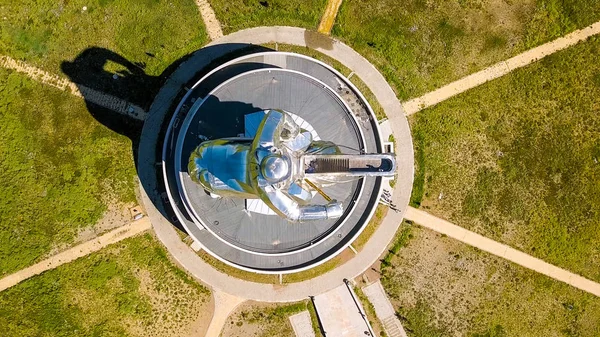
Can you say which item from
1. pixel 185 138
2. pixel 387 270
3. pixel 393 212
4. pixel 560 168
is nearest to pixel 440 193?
pixel 393 212

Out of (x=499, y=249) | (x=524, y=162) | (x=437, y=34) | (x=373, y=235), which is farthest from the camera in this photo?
(x=437, y=34)

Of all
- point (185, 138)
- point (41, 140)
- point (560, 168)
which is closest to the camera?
point (185, 138)

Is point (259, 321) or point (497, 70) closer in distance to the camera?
point (259, 321)

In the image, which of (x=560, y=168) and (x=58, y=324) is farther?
(x=560, y=168)

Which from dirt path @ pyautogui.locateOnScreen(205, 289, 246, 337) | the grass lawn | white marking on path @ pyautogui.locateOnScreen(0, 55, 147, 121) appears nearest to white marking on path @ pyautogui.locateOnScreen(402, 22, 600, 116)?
the grass lawn

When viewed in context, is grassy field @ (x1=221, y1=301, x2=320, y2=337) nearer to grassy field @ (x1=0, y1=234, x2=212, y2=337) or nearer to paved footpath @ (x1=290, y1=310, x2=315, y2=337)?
paved footpath @ (x1=290, y1=310, x2=315, y2=337)

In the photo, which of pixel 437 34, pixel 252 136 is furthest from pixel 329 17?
pixel 252 136

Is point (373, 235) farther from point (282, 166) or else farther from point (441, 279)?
point (282, 166)

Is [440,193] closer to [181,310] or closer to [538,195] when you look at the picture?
[538,195]
